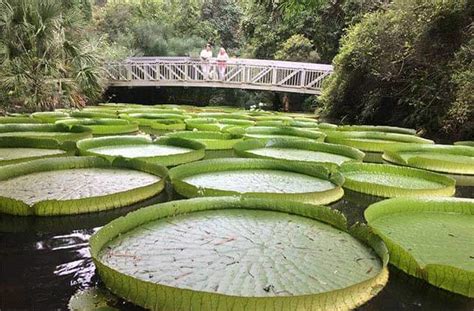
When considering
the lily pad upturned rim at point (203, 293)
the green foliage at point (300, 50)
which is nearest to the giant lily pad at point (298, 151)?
the lily pad upturned rim at point (203, 293)

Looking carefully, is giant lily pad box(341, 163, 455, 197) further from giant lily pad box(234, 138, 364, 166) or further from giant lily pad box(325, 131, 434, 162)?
giant lily pad box(325, 131, 434, 162)

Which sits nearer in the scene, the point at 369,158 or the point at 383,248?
the point at 383,248

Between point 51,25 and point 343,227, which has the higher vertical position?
point 51,25

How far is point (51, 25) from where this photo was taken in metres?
10.9

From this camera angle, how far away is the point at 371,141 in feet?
22.5

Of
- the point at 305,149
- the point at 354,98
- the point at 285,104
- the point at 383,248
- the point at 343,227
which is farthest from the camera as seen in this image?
the point at 285,104

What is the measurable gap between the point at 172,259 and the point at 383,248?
1197mm

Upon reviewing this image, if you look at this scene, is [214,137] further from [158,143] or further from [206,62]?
[206,62]

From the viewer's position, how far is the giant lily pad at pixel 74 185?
3.20 metres

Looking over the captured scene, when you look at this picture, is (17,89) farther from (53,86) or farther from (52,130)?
(52,130)

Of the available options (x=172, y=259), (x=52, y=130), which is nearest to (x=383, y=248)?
(x=172, y=259)

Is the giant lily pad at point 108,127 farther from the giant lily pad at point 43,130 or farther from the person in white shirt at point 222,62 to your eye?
the person in white shirt at point 222,62

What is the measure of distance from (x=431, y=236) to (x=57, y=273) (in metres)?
2.46

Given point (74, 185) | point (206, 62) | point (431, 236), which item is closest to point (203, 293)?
point (431, 236)
